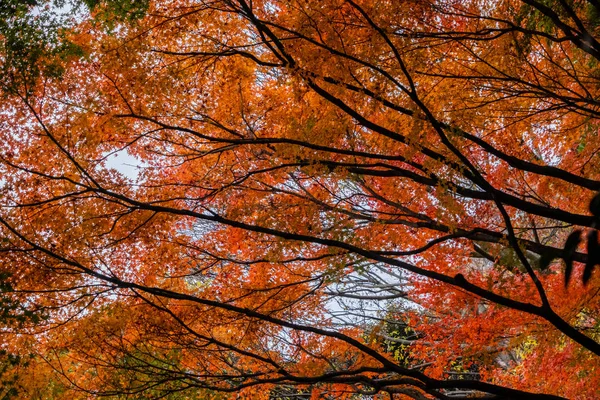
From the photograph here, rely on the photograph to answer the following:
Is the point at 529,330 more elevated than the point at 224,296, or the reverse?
the point at 529,330

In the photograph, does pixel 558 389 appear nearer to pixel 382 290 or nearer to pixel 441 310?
pixel 441 310

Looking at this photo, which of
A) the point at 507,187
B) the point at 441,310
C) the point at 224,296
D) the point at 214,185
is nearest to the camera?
the point at 214,185

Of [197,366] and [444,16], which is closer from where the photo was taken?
[444,16]

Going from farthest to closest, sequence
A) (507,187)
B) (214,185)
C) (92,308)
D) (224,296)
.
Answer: (507,187) → (224,296) → (214,185) → (92,308)

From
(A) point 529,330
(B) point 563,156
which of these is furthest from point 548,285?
(B) point 563,156

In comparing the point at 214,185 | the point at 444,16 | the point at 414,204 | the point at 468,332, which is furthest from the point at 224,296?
the point at 444,16

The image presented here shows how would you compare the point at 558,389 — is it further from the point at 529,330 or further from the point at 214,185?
the point at 214,185

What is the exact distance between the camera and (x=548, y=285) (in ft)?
26.1

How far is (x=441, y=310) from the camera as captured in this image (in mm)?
10672

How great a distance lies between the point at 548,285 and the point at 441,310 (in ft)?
9.79

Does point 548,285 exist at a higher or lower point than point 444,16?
lower

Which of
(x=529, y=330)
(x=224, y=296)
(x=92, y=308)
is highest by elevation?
(x=529, y=330)

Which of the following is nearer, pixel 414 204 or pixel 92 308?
pixel 92 308

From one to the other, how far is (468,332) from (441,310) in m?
2.15
